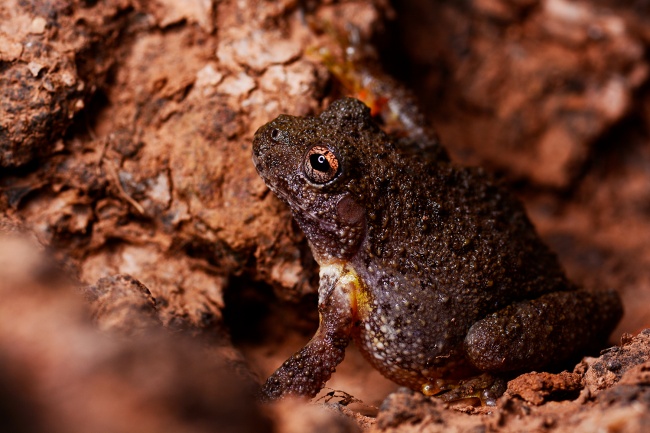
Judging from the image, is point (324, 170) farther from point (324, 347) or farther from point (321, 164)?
point (324, 347)

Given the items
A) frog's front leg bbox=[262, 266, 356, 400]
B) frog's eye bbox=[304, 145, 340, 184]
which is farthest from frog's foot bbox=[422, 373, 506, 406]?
frog's eye bbox=[304, 145, 340, 184]

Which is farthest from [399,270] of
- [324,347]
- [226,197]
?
[226,197]

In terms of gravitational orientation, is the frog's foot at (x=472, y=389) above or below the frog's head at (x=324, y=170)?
below

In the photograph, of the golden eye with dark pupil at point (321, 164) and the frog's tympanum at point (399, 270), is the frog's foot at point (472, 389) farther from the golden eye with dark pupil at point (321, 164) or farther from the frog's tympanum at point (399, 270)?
the golden eye with dark pupil at point (321, 164)

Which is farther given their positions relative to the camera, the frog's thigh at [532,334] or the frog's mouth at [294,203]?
the frog's mouth at [294,203]

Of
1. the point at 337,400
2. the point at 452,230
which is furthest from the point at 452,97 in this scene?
the point at 337,400

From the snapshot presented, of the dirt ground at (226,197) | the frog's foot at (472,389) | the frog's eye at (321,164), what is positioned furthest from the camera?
the frog's foot at (472,389)

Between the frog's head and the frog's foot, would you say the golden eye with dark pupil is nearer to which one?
the frog's head

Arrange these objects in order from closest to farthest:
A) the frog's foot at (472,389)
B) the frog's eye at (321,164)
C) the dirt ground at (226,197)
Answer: the dirt ground at (226,197), the frog's eye at (321,164), the frog's foot at (472,389)

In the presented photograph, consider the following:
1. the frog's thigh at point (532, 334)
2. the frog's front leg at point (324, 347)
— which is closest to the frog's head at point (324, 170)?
the frog's front leg at point (324, 347)
